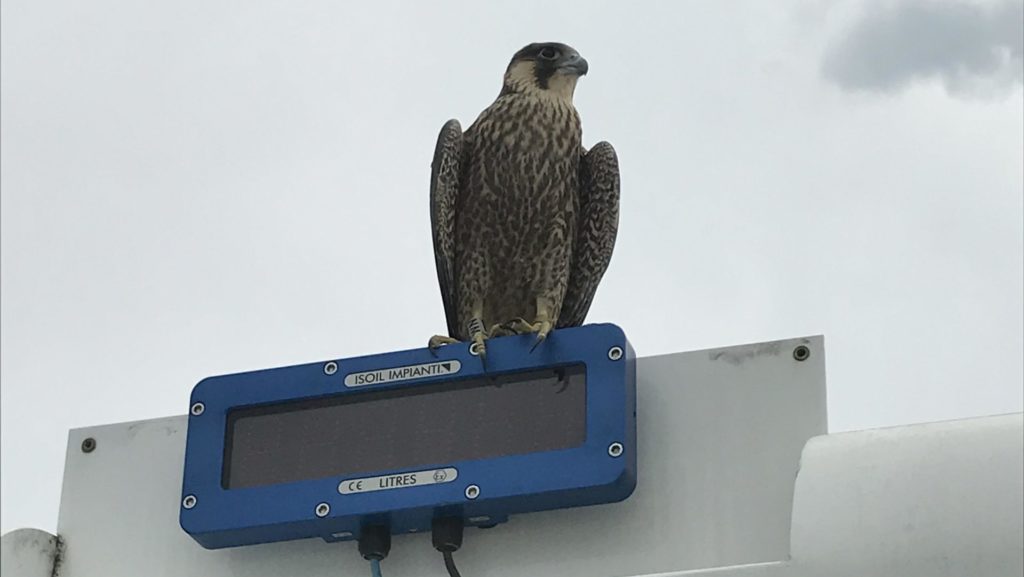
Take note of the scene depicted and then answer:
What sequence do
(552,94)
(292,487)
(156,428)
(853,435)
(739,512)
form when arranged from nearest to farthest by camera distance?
(853,435) → (739,512) → (292,487) → (156,428) → (552,94)

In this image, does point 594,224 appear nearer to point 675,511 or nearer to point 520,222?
point 520,222

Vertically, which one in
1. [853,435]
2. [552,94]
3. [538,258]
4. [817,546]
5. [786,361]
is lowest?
[817,546]

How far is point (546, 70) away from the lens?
3840 mm

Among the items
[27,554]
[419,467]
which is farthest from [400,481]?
[27,554]

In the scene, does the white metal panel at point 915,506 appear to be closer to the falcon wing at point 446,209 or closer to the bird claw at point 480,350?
the bird claw at point 480,350

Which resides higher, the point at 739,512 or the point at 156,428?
the point at 156,428

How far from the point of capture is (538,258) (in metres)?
3.48

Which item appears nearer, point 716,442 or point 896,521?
point 896,521

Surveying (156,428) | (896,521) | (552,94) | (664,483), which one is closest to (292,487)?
(156,428)

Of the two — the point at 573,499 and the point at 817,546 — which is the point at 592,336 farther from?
the point at 817,546

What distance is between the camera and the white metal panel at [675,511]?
2293 mm

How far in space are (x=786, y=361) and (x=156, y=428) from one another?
1.06m

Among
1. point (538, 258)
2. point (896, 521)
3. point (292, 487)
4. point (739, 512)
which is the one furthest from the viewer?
point (538, 258)

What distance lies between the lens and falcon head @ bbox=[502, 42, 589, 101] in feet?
12.4
